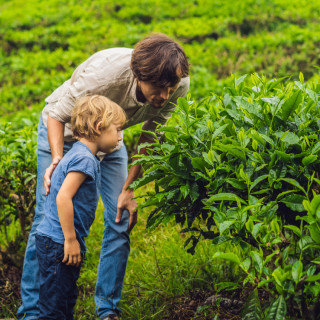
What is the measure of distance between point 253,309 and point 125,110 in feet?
5.14

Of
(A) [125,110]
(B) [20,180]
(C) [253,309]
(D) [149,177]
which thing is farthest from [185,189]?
(B) [20,180]

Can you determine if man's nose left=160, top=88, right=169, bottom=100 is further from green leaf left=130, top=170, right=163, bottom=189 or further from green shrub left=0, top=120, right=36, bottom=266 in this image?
green shrub left=0, top=120, right=36, bottom=266

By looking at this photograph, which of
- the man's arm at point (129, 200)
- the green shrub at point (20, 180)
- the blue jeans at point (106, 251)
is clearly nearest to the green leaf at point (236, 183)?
the man's arm at point (129, 200)

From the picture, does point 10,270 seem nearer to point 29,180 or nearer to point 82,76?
point 29,180

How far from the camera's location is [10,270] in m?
3.58

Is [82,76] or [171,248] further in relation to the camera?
[171,248]

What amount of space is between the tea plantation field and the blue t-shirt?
330 mm

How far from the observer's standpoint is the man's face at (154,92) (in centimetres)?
252

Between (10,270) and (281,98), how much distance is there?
272 cm

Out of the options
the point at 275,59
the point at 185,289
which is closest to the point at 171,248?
the point at 185,289

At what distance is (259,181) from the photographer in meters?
1.73

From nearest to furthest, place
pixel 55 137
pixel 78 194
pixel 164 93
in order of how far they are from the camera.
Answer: pixel 78 194 < pixel 164 93 < pixel 55 137

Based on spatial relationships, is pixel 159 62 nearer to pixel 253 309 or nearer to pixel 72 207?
pixel 72 207

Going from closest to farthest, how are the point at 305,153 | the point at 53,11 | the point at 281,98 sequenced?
the point at 305,153, the point at 281,98, the point at 53,11
